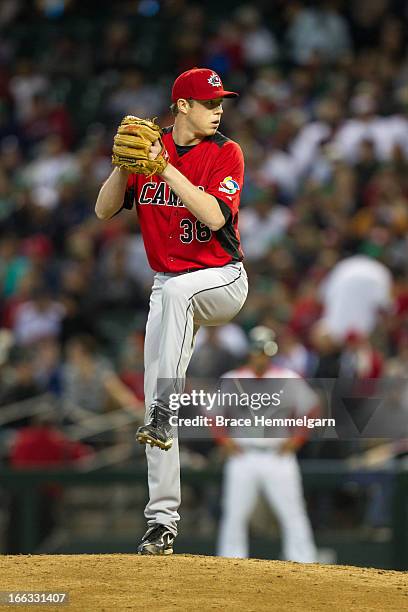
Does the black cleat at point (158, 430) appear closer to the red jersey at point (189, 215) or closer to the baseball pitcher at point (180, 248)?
the baseball pitcher at point (180, 248)

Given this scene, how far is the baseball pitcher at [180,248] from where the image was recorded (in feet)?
18.5

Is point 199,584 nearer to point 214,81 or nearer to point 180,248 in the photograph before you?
point 180,248

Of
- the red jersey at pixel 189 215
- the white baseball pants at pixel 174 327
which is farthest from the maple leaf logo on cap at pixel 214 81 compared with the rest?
the white baseball pants at pixel 174 327

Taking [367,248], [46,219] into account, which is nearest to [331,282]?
[367,248]

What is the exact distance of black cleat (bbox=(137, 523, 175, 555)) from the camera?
19.2 ft

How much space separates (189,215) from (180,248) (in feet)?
0.51

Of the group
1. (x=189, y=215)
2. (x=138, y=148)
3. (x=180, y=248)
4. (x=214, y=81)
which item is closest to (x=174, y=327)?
(x=180, y=248)

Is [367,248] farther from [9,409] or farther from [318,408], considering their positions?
[318,408]

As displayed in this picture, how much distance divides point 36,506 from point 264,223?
11.8 ft

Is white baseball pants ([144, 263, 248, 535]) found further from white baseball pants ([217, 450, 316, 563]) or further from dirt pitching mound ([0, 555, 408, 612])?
white baseball pants ([217, 450, 316, 563])

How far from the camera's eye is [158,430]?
5496mm

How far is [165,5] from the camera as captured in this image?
15969mm

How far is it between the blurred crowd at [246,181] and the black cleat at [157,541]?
4.17m

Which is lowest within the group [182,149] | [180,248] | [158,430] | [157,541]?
[157,541]
